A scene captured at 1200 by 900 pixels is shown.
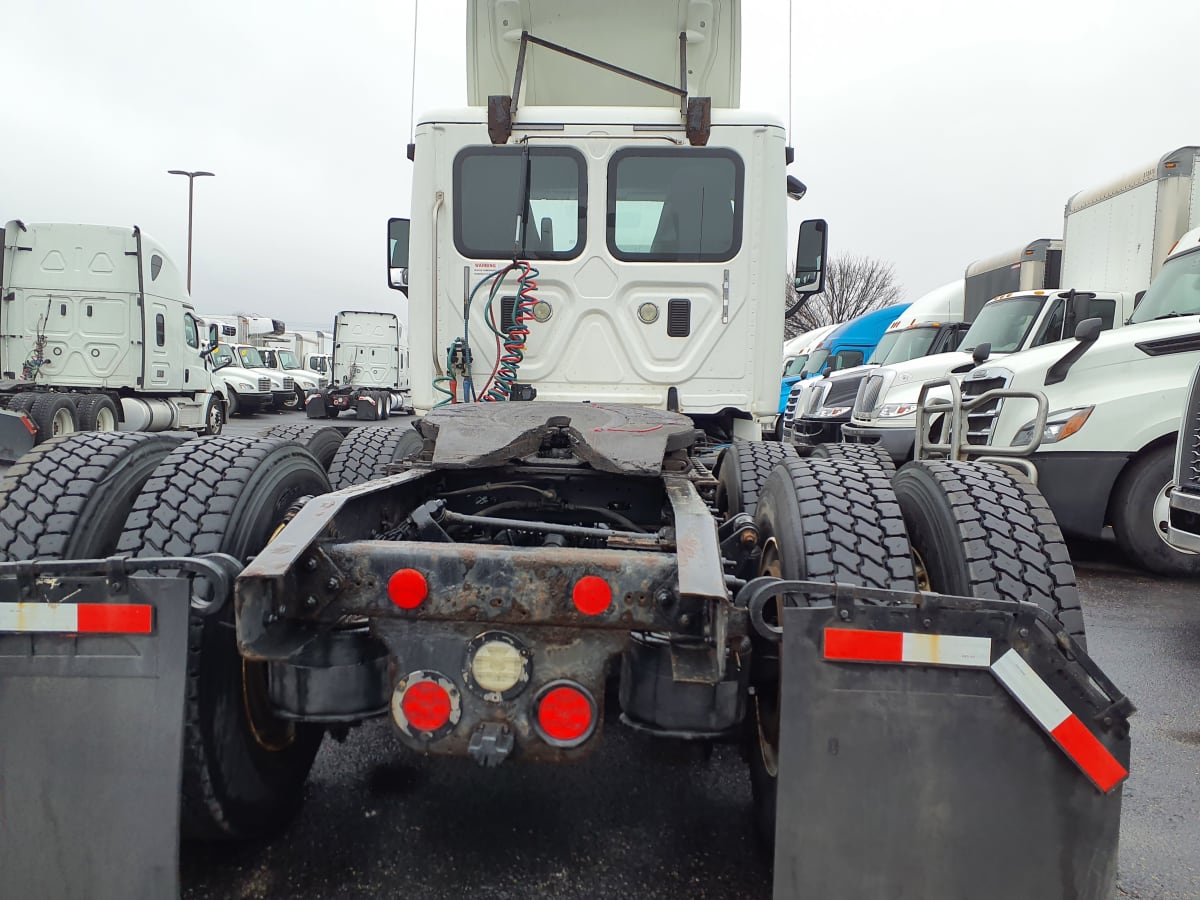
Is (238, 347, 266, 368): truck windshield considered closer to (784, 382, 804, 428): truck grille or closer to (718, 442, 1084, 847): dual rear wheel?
(784, 382, 804, 428): truck grille

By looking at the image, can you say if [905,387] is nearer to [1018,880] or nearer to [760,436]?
[760,436]

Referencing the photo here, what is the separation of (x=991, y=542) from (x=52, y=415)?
1281 centimetres

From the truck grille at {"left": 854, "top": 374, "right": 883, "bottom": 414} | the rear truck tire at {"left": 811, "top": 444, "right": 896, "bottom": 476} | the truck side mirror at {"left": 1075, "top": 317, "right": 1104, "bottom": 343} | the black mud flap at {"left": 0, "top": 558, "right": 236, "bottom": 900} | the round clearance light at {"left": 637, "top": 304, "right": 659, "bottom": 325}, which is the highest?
the truck side mirror at {"left": 1075, "top": 317, "right": 1104, "bottom": 343}

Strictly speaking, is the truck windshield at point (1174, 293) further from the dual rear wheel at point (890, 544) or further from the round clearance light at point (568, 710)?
the round clearance light at point (568, 710)

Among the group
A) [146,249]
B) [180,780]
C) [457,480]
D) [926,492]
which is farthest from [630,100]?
[146,249]

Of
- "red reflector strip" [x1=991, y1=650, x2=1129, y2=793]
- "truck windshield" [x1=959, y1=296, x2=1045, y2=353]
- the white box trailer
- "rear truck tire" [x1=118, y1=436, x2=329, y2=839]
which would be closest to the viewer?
"red reflector strip" [x1=991, y1=650, x2=1129, y2=793]

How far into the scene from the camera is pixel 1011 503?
7.30 feet

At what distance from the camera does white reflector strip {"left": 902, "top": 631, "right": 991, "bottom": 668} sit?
1612mm

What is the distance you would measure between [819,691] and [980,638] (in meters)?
0.35

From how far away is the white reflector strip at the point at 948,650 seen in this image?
1.61 metres

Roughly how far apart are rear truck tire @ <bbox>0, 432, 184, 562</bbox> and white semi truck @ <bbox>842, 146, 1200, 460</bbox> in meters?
6.80

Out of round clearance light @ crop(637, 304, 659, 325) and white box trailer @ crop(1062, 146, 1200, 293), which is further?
white box trailer @ crop(1062, 146, 1200, 293)

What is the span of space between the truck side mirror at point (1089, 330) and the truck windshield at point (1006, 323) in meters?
2.47

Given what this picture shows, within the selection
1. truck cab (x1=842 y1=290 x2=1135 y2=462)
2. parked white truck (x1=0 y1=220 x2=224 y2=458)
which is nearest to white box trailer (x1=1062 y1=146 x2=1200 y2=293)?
truck cab (x1=842 y1=290 x2=1135 y2=462)
